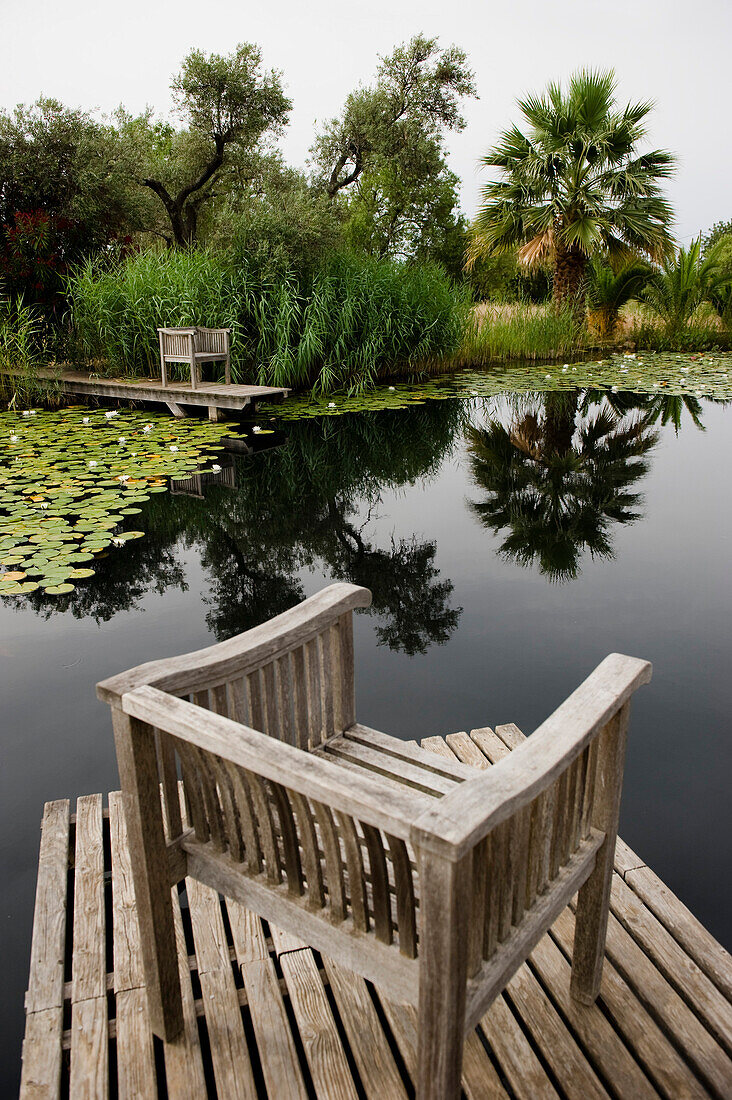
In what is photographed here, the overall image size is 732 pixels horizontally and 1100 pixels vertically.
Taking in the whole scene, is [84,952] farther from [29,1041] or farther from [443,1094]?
[443,1094]

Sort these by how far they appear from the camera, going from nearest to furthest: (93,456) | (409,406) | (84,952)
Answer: (84,952) < (93,456) < (409,406)

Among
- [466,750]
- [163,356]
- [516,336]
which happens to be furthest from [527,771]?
[516,336]

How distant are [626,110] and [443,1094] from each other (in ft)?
43.6

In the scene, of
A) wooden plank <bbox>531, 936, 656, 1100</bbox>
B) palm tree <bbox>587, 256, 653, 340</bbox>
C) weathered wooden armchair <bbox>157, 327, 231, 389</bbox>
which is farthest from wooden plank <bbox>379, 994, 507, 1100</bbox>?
palm tree <bbox>587, 256, 653, 340</bbox>

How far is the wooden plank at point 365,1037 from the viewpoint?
3.69 feet

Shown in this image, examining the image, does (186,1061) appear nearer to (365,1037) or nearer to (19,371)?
(365,1037)

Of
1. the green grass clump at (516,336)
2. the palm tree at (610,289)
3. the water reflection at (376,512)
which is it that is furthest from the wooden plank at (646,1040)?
the palm tree at (610,289)

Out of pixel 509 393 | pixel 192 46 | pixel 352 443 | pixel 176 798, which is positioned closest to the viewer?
pixel 176 798

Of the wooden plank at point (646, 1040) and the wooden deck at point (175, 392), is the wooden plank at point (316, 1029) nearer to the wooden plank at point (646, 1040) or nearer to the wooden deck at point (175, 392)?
the wooden plank at point (646, 1040)

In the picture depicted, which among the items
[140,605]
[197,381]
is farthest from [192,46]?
[140,605]

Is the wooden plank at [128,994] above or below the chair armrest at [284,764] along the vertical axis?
below

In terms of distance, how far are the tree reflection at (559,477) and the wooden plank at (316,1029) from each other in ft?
8.10

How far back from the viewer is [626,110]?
10938 millimetres

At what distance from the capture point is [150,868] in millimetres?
1093
